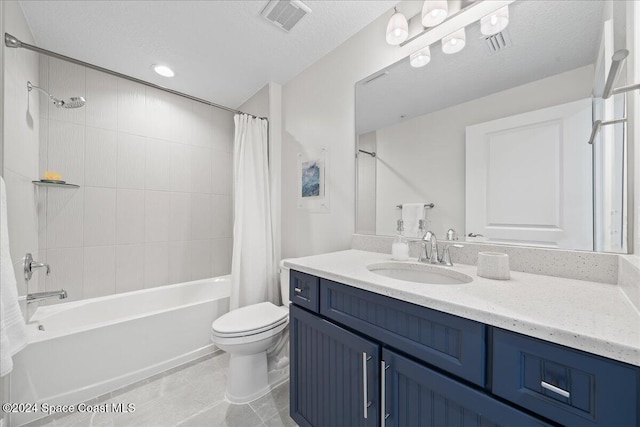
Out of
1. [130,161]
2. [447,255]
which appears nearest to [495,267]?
[447,255]

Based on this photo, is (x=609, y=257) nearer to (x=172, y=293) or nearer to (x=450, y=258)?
(x=450, y=258)

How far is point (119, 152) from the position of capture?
2166 mm

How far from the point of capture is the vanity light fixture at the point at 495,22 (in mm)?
1053

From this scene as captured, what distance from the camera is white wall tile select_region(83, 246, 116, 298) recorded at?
201 cm

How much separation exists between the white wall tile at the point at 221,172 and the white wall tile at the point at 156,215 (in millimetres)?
497

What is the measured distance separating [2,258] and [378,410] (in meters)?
1.51

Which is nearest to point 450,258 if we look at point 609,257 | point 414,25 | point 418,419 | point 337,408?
point 609,257

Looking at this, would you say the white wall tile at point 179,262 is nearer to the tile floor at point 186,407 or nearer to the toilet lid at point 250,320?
the tile floor at point 186,407

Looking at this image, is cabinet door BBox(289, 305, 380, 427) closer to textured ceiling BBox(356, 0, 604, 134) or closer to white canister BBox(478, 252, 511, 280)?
white canister BBox(478, 252, 511, 280)

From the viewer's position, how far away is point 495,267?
89 centimetres

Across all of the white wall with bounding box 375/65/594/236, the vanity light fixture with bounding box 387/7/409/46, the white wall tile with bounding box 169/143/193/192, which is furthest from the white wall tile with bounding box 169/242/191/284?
the vanity light fixture with bounding box 387/7/409/46

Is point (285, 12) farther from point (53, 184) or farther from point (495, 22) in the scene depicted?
point (53, 184)

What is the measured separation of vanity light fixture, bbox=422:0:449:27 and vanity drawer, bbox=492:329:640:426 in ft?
4.62

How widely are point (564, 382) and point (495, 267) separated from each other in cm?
43
